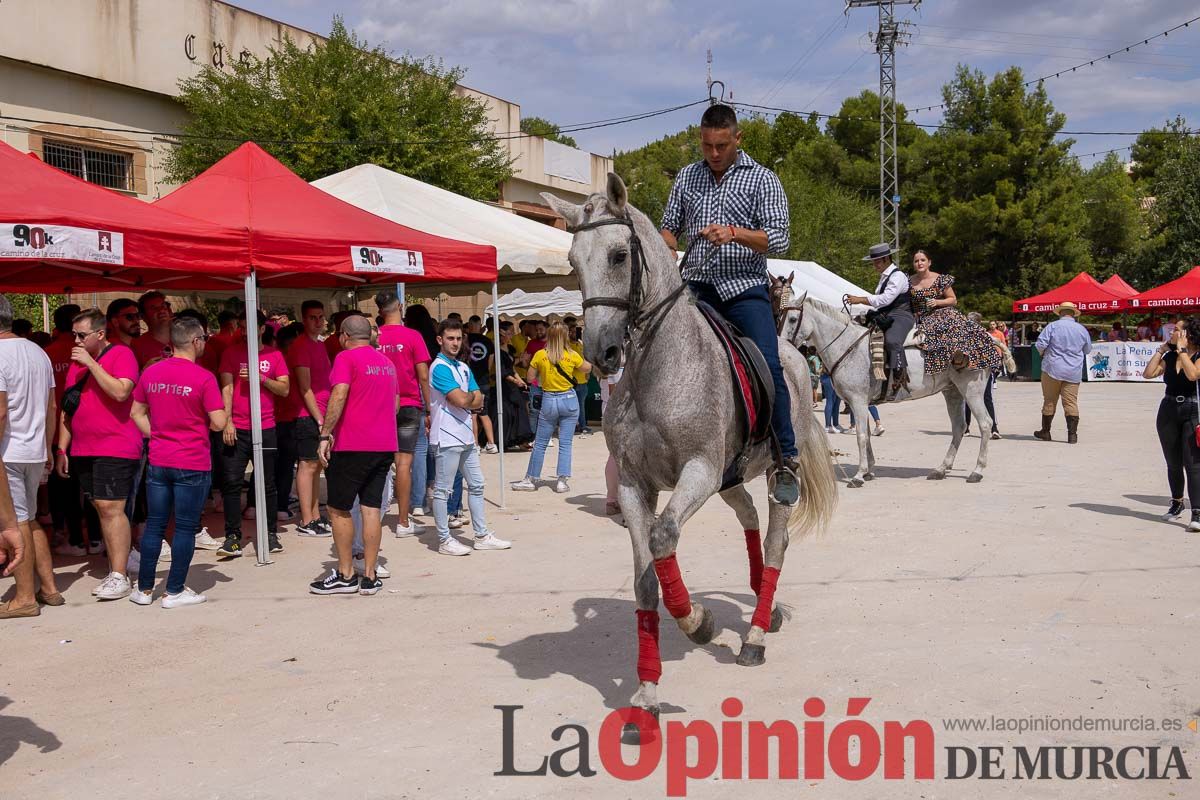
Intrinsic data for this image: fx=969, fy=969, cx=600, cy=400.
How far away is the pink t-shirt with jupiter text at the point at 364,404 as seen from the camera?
22.6ft

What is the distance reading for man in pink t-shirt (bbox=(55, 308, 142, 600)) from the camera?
23.0 feet

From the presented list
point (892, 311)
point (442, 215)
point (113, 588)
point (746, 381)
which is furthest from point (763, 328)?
point (442, 215)

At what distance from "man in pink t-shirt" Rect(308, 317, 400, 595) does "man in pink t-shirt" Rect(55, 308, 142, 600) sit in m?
1.43

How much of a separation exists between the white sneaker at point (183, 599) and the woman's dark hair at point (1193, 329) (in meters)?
8.53

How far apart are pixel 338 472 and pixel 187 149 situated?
60.0 feet

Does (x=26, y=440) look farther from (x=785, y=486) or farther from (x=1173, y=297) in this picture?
(x=1173, y=297)

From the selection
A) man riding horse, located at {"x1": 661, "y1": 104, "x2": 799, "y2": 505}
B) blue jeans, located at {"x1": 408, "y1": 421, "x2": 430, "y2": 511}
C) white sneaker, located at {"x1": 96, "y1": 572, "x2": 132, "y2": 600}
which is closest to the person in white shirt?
white sneaker, located at {"x1": 96, "y1": 572, "x2": 132, "y2": 600}

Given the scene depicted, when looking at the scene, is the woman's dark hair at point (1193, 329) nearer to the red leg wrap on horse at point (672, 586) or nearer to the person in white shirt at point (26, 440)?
the red leg wrap on horse at point (672, 586)

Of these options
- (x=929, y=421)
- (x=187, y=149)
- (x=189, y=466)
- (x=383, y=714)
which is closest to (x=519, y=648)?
(x=383, y=714)

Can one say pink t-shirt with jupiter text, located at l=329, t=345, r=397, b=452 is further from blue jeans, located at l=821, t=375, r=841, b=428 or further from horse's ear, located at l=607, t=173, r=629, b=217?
blue jeans, located at l=821, t=375, r=841, b=428

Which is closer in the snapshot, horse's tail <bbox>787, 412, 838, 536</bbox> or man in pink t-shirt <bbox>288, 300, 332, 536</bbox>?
horse's tail <bbox>787, 412, 838, 536</bbox>

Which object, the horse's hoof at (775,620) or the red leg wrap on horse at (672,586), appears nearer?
the red leg wrap on horse at (672,586)

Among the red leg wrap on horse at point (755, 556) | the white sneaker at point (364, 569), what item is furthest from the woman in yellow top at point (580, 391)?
the red leg wrap on horse at point (755, 556)

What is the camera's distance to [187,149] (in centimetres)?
2223
